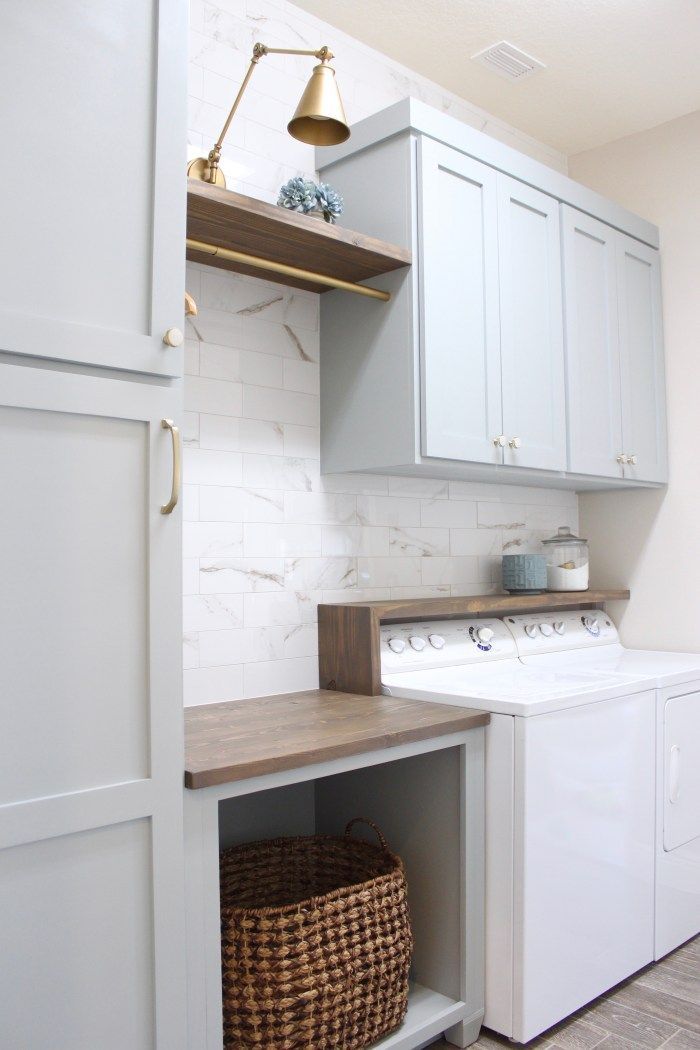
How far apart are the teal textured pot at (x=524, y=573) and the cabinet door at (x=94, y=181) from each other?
5.80 ft

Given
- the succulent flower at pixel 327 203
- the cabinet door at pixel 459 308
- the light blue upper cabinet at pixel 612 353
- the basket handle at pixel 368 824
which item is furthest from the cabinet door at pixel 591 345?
the basket handle at pixel 368 824

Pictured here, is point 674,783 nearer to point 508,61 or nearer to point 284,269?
point 284,269

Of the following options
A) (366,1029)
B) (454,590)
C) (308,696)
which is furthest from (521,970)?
(454,590)

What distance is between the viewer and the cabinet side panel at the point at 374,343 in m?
2.34

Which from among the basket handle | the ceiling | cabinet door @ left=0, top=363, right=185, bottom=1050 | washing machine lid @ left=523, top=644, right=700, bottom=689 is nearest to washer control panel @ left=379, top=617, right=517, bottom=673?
washing machine lid @ left=523, top=644, right=700, bottom=689

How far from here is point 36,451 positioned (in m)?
1.32

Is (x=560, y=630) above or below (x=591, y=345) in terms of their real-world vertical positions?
below

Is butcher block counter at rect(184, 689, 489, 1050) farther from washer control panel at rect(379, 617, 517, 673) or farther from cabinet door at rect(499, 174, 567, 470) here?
cabinet door at rect(499, 174, 567, 470)

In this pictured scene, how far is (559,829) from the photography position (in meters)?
2.06

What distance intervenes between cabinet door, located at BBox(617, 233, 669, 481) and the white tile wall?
3.03 ft

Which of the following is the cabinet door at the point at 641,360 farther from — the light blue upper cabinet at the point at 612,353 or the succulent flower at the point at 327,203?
the succulent flower at the point at 327,203

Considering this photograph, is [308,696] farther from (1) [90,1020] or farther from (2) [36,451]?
(2) [36,451]

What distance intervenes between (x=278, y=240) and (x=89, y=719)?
4.40ft

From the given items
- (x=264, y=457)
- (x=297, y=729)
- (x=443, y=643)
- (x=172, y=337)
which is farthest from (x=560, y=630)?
(x=172, y=337)
